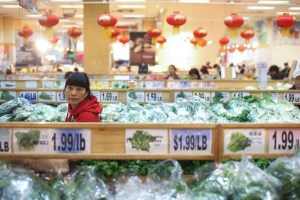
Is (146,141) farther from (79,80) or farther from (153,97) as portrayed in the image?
(153,97)

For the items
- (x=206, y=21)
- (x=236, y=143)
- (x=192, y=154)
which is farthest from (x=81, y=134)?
(x=206, y=21)

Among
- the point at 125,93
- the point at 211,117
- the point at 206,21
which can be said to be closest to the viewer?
the point at 211,117

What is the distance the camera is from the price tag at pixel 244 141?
2.40 m

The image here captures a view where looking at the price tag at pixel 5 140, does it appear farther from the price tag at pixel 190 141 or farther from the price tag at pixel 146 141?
the price tag at pixel 190 141

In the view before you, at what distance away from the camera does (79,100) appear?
335 centimetres

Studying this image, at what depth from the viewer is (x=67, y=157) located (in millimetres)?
2393

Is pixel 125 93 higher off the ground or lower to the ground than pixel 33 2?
lower

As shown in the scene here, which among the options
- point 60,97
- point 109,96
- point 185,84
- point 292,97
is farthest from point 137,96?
point 185,84

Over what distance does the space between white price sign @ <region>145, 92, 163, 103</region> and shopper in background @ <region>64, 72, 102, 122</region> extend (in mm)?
2890

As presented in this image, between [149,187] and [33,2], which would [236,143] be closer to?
[149,187]

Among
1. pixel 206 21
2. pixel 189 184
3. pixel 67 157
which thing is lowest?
pixel 189 184

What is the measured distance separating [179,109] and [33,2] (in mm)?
4370

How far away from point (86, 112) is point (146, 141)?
1007 mm

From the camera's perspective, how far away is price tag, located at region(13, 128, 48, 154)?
2.40m
